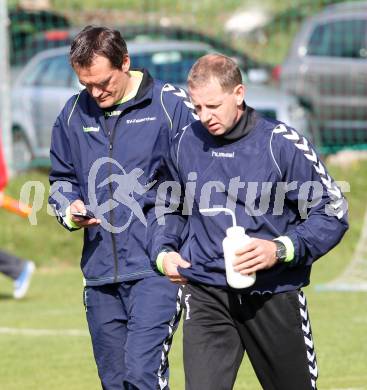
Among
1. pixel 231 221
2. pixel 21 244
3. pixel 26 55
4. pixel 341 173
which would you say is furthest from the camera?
pixel 26 55

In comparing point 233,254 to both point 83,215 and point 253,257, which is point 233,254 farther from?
point 83,215

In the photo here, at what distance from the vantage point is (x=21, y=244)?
14.3 meters

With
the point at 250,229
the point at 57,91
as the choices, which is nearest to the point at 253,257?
the point at 250,229

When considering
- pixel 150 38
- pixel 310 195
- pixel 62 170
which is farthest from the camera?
pixel 150 38

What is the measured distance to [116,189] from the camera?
19.6ft

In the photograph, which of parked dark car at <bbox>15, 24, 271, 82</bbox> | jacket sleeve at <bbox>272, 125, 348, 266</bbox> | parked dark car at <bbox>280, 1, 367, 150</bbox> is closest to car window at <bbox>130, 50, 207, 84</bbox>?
parked dark car at <bbox>15, 24, 271, 82</bbox>

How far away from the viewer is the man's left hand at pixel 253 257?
16.1 feet

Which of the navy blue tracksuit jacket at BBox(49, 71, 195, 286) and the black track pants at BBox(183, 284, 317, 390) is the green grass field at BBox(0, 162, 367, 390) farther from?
the black track pants at BBox(183, 284, 317, 390)

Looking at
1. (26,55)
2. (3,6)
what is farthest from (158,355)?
(26,55)

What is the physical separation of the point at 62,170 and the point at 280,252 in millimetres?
1537

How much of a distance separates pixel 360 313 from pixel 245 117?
5773 millimetres

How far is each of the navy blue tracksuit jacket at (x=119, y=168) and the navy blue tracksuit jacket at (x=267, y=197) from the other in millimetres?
626

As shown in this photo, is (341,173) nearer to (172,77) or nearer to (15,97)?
(172,77)

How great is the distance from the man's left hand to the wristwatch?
0.14 feet
